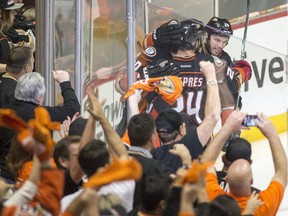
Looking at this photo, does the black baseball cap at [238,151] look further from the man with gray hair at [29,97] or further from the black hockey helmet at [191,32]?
the black hockey helmet at [191,32]

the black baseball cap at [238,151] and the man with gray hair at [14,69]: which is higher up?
the man with gray hair at [14,69]

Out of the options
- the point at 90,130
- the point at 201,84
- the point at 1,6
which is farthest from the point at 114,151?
the point at 1,6

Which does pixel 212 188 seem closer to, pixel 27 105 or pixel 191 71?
pixel 27 105

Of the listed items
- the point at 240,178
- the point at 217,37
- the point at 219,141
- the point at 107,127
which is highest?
the point at 217,37

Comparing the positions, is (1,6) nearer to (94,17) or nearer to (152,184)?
(94,17)

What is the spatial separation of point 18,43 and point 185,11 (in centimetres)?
177

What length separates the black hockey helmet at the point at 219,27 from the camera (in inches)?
358

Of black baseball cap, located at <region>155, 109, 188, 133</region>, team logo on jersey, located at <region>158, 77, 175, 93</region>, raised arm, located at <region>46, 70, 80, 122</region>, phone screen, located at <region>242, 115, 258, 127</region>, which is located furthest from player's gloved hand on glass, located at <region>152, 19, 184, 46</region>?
phone screen, located at <region>242, 115, 258, 127</region>

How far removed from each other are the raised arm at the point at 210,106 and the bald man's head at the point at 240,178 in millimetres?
879

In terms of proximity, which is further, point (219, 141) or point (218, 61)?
point (218, 61)

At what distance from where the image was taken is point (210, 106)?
7.92 metres

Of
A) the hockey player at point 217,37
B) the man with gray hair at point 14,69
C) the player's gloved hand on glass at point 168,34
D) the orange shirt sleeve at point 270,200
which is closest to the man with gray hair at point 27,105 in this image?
the man with gray hair at point 14,69

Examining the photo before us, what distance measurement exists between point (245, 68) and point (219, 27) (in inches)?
13.0

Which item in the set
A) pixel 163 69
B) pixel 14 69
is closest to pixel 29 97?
pixel 14 69
